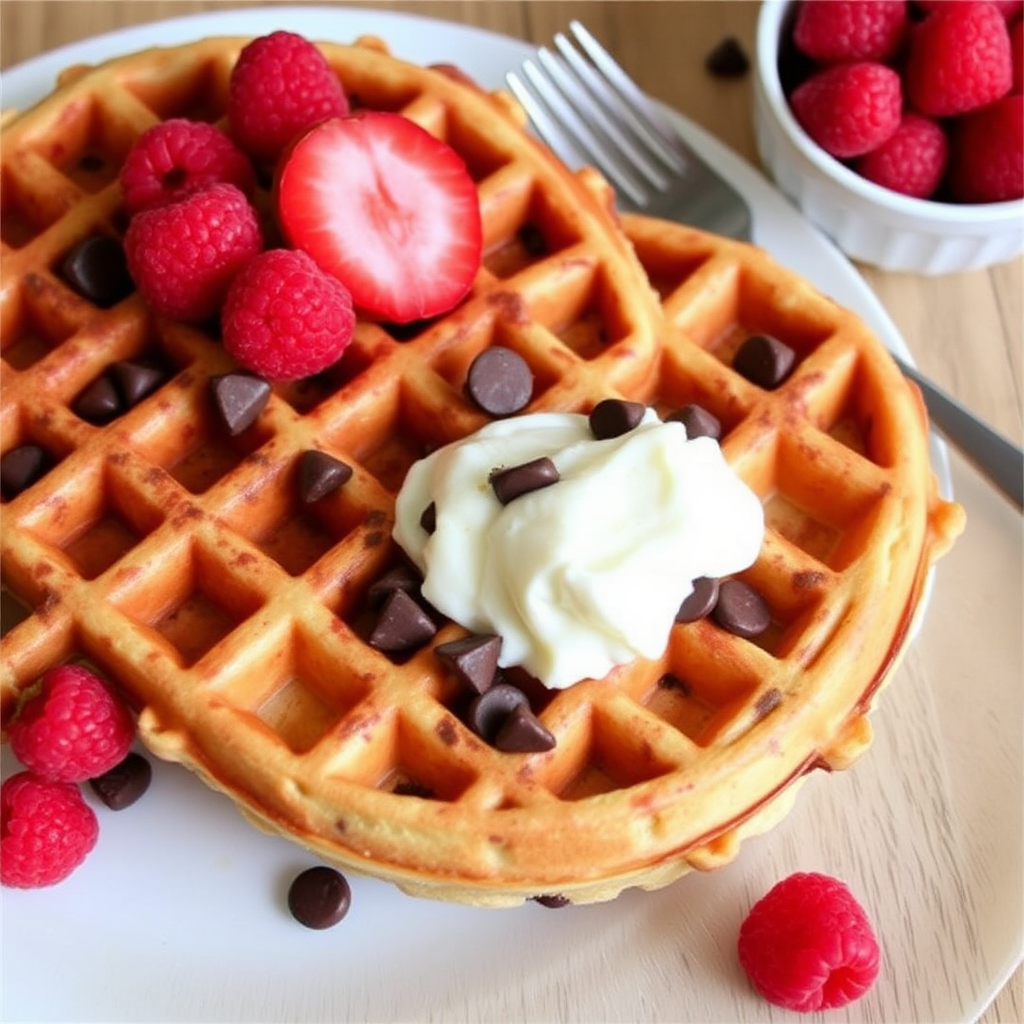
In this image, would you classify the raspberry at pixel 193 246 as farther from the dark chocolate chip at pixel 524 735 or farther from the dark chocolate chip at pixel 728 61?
the dark chocolate chip at pixel 728 61

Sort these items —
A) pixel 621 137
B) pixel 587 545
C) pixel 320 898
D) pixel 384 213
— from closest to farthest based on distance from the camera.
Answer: pixel 587 545, pixel 320 898, pixel 384 213, pixel 621 137

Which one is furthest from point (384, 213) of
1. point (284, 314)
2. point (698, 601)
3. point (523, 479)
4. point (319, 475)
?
point (698, 601)

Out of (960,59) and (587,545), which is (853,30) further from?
(587,545)

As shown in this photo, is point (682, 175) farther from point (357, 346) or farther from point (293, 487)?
point (293, 487)

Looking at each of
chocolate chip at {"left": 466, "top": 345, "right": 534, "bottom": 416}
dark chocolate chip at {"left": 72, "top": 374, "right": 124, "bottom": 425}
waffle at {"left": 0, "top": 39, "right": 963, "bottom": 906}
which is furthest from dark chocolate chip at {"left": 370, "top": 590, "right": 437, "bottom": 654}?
dark chocolate chip at {"left": 72, "top": 374, "right": 124, "bottom": 425}

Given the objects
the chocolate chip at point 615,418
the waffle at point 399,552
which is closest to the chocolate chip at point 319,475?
the waffle at point 399,552
